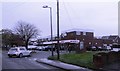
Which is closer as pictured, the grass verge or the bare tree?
the grass verge

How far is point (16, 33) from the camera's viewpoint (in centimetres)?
9288

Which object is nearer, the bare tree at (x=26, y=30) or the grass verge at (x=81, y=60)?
the grass verge at (x=81, y=60)

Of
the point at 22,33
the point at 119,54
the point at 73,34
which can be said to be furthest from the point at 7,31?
the point at 119,54

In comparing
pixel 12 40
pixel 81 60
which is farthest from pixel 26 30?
pixel 81 60

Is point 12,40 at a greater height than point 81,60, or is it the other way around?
point 81,60

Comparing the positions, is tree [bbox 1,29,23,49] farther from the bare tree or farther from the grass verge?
the grass verge

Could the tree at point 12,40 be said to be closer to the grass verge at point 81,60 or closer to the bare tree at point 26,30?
the bare tree at point 26,30

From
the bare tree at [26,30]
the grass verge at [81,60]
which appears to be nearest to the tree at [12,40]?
the bare tree at [26,30]

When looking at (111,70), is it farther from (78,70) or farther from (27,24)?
(27,24)

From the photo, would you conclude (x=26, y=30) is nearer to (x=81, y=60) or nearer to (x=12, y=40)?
(x=12, y=40)

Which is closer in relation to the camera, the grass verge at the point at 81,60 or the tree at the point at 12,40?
the grass verge at the point at 81,60

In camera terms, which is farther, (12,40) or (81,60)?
(12,40)

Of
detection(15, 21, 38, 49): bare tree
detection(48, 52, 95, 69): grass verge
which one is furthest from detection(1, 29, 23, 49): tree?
detection(48, 52, 95, 69): grass verge

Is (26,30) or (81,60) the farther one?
(26,30)
